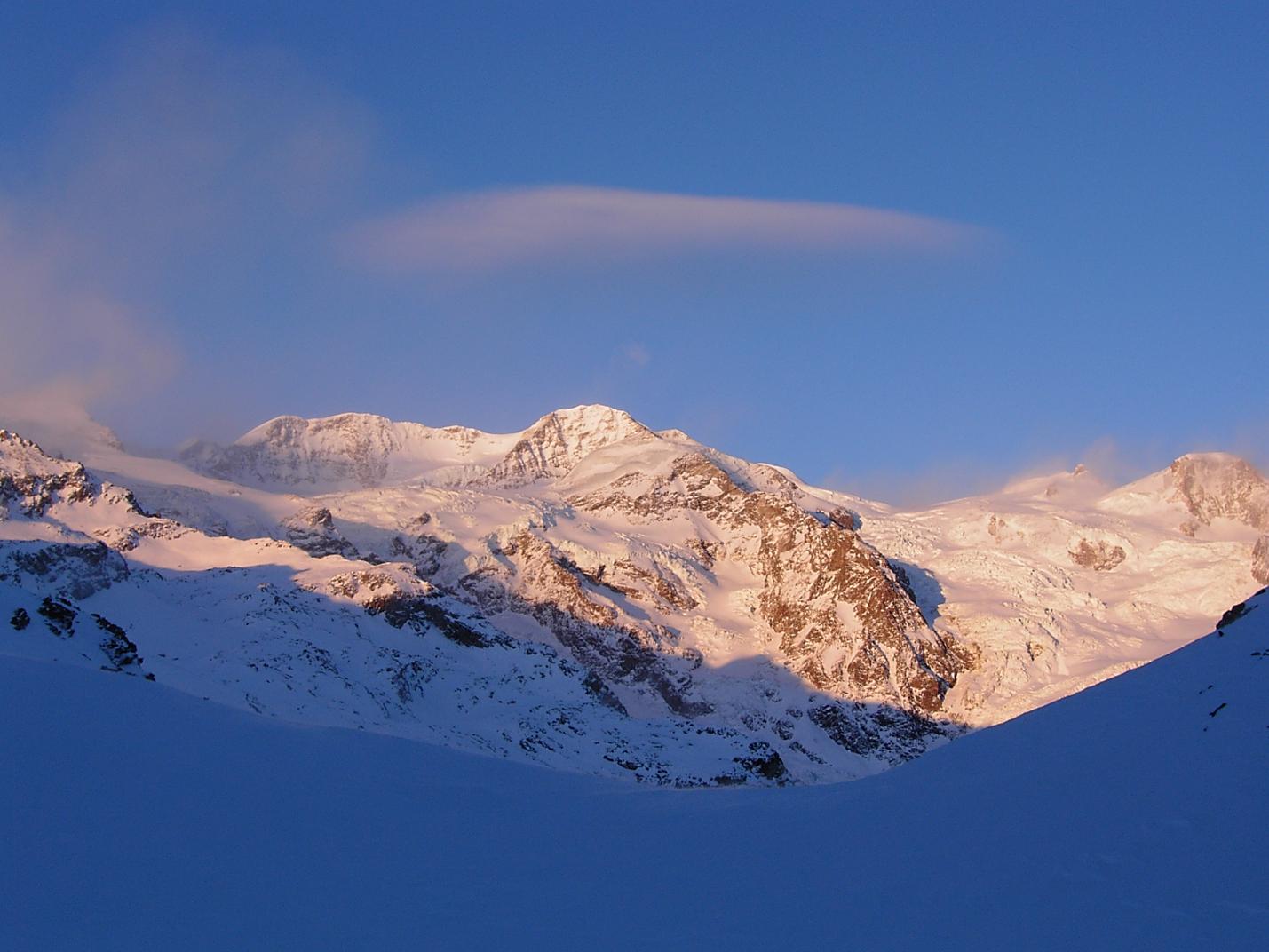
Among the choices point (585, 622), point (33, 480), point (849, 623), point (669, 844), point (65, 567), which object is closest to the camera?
point (669, 844)

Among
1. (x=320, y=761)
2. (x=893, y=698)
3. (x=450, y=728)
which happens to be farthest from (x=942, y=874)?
(x=893, y=698)

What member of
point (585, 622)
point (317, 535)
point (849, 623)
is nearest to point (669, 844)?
Result: point (585, 622)

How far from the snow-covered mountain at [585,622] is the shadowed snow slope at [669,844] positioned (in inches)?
1997

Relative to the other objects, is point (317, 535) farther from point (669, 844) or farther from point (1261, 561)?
point (669, 844)

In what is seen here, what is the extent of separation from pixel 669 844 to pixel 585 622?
5667 inches

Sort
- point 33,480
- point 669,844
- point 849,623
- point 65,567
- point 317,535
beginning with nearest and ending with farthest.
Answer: point 669,844 → point 65,567 → point 33,480 → point 849,623 → point 317,535

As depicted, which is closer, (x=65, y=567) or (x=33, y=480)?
(x=65, y=567)

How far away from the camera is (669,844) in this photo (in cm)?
2316

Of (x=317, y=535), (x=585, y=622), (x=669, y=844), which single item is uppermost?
(x=317, y=535)

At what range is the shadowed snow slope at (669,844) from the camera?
659 inches

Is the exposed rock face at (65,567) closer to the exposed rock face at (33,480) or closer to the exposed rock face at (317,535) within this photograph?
the exposed rock face at (33,480)

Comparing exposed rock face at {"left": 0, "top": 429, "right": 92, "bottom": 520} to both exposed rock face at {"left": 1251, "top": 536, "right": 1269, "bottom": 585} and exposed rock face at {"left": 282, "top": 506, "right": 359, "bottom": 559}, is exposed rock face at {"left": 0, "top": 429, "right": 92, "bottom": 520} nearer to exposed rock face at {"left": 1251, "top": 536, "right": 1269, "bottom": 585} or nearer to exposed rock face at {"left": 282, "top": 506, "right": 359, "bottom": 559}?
exposed rock face at {"left": 282, "top": 506, "right": 359, "bottom": 559}

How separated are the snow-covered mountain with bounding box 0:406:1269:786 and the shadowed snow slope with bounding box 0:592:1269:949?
50.7m

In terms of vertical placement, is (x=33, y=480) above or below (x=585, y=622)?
above
